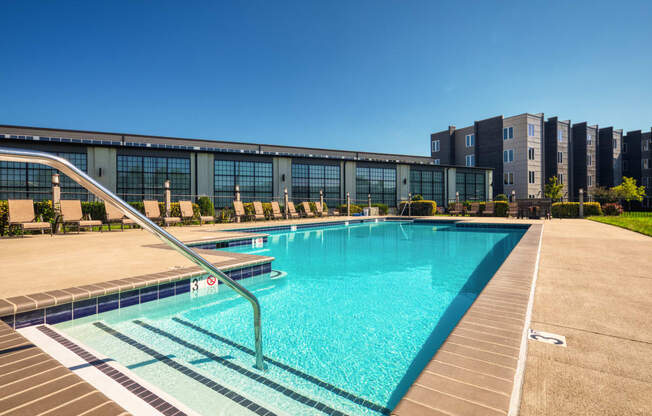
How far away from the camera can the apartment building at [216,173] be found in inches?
620

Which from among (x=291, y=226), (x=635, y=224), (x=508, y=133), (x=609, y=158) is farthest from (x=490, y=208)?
(x=609, y=158)

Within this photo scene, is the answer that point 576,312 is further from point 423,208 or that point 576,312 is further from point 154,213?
point 423,208

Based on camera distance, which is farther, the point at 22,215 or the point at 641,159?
the point at 641,159

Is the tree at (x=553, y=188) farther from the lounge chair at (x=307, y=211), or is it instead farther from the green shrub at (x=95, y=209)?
the green shrub at (x=95, y=209)

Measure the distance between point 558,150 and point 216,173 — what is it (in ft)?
101

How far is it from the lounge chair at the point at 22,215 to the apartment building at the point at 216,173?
164 inches

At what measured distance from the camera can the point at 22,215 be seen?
7.99m

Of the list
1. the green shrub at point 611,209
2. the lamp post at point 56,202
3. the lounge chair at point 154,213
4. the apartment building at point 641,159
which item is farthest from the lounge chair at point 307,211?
the apartment building at point 641,159

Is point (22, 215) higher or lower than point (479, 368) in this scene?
higher

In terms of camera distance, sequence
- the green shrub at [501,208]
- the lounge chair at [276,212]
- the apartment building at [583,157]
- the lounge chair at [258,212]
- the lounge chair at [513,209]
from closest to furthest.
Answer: the lounge chair at [258,212], the lounge chair at [276,212], the lounge chair at [513,209], the green shrub at [501,208], the apartment building at [583,157]

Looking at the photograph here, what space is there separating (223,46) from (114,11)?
21.0 feet

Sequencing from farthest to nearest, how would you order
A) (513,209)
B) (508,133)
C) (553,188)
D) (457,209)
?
(508,133)
(553,188)
(457,209)
(513,209)

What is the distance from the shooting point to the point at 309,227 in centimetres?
1248

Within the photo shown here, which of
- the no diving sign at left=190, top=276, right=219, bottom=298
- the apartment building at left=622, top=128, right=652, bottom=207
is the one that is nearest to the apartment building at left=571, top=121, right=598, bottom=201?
the apartment building at left=622, top=128, right=652, bottom=207
